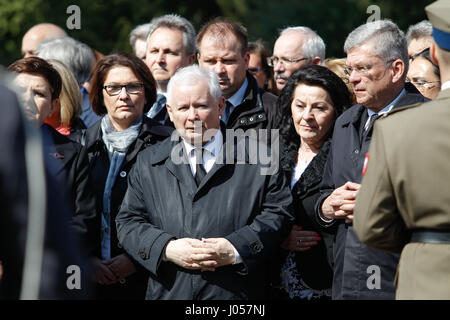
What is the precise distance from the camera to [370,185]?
10.5ft

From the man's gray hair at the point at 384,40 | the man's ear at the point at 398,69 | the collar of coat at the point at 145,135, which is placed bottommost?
the collar of coat at the point at 145,135

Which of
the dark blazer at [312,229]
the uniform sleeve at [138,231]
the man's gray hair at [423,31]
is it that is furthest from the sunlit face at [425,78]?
the uniform sleeve at [138,231]

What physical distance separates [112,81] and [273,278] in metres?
1.78

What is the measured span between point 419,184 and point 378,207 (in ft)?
0.66

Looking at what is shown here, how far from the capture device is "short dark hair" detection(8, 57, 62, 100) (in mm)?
5137

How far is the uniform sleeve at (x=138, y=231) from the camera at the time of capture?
431 centimetres

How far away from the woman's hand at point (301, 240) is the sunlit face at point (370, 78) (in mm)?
857

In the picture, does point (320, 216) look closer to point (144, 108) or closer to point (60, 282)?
point (144, 108)

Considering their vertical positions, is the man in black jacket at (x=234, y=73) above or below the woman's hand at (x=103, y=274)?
above

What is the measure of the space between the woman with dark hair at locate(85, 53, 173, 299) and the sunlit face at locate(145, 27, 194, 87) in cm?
76

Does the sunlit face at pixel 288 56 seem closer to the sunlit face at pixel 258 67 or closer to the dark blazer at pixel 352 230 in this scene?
the sunlit face at pixel 258 67

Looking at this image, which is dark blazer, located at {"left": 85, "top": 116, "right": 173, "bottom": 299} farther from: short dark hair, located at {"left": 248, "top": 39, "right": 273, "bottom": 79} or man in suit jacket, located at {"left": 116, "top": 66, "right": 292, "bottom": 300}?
short dark hair, located at {"left": 248, "top": 39, "right": 273, "bottom": 79}

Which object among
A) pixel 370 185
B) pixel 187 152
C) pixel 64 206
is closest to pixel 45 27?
pixel 187 152

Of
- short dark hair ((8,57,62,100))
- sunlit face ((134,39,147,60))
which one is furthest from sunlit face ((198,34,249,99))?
sunlit face ((134,39,147,60))
